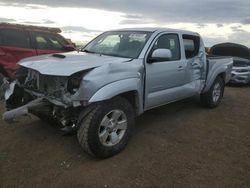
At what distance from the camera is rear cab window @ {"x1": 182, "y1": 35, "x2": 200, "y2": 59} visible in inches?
247

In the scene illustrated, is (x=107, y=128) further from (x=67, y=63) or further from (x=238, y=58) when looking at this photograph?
(x=238, y=58)

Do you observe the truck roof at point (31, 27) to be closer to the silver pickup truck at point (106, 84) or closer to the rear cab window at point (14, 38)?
the rear cab window at point (14, 38)

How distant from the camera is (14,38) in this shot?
8.36 m

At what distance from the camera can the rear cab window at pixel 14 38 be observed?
8.19 metres

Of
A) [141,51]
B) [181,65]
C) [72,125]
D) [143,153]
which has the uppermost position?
[141,51]

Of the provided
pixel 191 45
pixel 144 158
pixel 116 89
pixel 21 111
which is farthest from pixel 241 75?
pixel 21 111

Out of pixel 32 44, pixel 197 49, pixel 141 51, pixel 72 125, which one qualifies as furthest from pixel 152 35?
pixel 32 44

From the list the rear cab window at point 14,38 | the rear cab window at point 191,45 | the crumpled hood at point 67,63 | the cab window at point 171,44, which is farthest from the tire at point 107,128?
the rear cab window at point 14,38

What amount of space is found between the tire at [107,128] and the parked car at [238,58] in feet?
27.2

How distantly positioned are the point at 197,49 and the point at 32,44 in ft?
15.2

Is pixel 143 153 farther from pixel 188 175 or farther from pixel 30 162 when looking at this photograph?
pixel 30 162

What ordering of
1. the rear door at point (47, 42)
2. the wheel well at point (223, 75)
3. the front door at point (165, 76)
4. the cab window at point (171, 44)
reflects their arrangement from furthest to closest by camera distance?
the rear door at point (47, 42)
the wheel well at point (223, 75)
the cab window at point (171, 44)
the front door at point (165, 76)

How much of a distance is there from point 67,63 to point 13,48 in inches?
177

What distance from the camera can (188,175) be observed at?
13.0 ft
